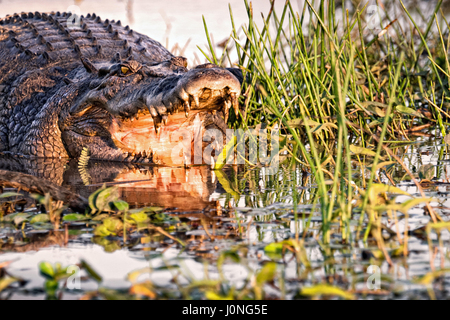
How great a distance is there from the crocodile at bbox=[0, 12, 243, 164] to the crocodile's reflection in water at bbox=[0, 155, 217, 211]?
0.30m

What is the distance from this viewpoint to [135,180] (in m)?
2.99

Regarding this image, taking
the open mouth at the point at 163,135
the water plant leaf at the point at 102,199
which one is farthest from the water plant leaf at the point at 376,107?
the open mouth at the point at 163,135

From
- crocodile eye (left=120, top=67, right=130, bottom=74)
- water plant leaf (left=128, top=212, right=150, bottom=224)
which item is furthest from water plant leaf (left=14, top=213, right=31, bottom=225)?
crocodile eye (left=120, top=67, right=130, bottom=74)

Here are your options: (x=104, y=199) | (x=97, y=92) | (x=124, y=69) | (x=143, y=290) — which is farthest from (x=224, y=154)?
(x=143, y=290)

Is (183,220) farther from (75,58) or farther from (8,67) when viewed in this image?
(8,67)

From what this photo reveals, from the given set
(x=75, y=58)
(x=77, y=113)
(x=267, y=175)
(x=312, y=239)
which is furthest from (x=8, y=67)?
(x=312, y=239)

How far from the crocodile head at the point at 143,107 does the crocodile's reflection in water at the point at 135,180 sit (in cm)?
24

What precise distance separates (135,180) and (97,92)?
1414 mm

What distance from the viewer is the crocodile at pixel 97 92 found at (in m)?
3.19

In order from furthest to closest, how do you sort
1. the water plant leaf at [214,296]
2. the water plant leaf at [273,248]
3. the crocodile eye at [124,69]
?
the crocodile eye at [124,69]
the water plant leaf at [273,248]
the water plant leaf at [214,296]

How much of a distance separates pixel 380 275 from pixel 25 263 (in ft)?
3.36

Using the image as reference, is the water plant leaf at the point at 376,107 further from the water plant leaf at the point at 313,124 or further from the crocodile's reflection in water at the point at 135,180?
the crocodile's reflection in water at the point at 135,180
